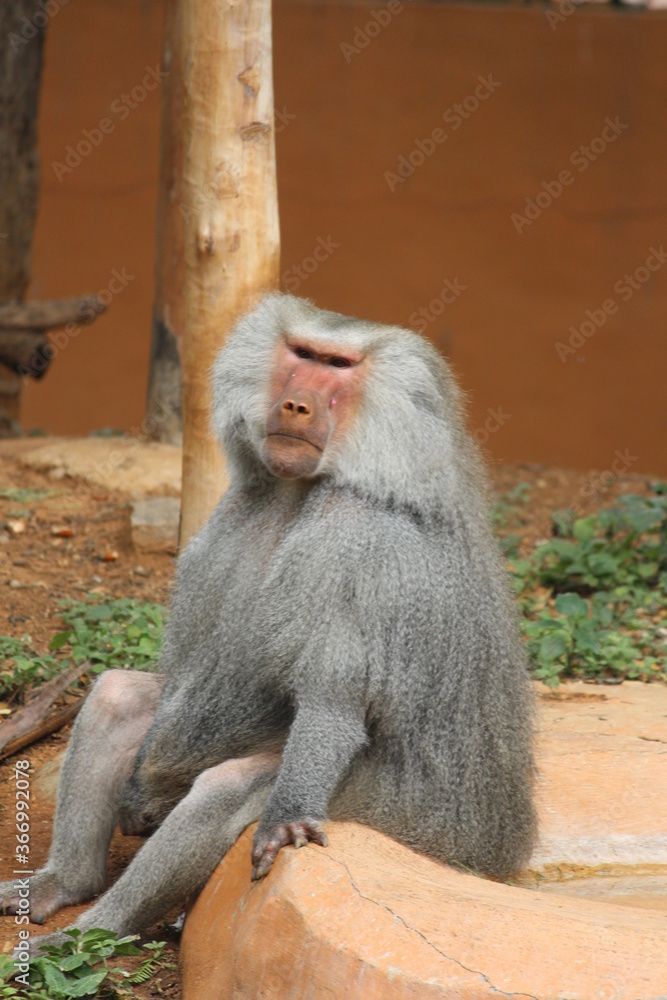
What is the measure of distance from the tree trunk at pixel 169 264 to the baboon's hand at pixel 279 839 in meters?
4.11

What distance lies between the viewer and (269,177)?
14.1 feet

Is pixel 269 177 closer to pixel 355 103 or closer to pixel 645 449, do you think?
pixel 355 103

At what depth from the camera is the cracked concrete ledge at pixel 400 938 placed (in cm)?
240

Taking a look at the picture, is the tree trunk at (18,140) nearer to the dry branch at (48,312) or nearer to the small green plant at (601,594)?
the dry branch at (48,312)

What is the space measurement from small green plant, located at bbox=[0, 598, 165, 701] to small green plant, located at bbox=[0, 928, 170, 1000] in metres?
1.50

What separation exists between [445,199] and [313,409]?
658 centimetres

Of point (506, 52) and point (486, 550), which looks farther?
point (506, 52)

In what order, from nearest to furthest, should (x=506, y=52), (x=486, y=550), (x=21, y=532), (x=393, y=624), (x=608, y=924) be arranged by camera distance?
(x=608, y=924)
(x=393, y=624)
(x=486, y=550)
(x=21, y=532)
(x=506, y=52)

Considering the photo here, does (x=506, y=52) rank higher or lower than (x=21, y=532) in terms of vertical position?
higher

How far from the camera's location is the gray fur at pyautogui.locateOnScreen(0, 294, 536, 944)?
297cm

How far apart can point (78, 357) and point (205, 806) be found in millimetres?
6680

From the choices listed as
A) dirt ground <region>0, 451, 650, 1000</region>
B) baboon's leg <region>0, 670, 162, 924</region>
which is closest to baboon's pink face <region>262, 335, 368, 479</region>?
baboon's leg <region>0, 670, 162, 924</region>

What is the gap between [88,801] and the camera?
3385 mm

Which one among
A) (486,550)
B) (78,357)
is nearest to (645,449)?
(78,357)
